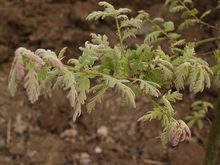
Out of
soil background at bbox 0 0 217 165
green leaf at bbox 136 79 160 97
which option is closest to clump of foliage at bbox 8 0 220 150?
green leaf at bbox 136 79 160 97

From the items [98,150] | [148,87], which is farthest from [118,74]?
[98,150]

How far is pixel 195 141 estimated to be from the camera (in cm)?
321

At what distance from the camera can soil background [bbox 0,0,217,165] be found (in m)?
3.07

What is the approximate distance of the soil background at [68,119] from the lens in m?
3.07

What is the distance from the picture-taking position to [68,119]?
3.21m

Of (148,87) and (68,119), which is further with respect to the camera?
(68,119)

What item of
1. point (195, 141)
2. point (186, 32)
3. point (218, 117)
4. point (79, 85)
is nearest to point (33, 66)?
point (79, 85)

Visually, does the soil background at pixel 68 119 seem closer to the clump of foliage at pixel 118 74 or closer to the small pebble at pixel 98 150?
the small pebble at pixel 98 150

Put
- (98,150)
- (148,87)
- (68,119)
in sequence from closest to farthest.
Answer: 1. (148,87)
2. (98,150)
3. (68,119)

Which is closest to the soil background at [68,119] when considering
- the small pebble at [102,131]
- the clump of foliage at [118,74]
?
the small pebble at [102,131]

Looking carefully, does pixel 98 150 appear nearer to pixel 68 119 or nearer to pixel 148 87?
pixel 68 119

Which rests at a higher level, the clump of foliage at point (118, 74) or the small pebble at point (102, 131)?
the clump of foliage at point (118, 74)

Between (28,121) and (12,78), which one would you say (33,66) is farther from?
(28,121)

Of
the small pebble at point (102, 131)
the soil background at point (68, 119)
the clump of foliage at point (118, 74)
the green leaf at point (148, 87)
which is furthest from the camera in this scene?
the small pebble at point (102, 131)
